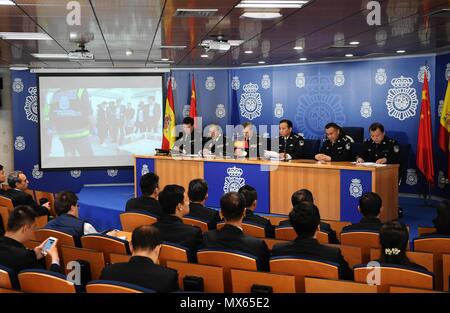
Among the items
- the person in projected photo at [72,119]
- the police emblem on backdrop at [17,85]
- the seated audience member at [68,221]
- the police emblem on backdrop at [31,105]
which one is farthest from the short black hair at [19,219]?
the police emblem on backdrop at [17,85]

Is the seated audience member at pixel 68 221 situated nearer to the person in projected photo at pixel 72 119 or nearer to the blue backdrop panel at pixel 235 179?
the blue backdrop panel at pixel 235 179

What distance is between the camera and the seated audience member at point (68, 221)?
519 cm

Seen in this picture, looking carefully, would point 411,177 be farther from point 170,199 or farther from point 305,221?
point 305,221

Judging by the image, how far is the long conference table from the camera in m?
8.34

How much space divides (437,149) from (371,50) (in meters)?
2.38

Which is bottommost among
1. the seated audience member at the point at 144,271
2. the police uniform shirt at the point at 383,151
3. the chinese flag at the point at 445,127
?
the seated audience member at the point at 144,271

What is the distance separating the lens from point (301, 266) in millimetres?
3686

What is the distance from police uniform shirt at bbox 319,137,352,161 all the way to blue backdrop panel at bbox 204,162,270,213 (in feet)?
3.70

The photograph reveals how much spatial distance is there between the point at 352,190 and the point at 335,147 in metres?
1.18

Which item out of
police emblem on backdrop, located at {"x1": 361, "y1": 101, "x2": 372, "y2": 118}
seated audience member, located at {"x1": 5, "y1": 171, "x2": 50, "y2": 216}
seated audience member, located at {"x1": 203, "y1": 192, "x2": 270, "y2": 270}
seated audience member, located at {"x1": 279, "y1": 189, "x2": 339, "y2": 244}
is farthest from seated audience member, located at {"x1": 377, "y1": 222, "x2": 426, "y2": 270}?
police emblem on backdrop, located at {"x1": 361, "y1": 101, "x2": 372, "y2": 118}

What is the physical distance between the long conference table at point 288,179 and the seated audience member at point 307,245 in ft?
13.9

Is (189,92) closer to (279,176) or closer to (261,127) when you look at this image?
(261,127)
